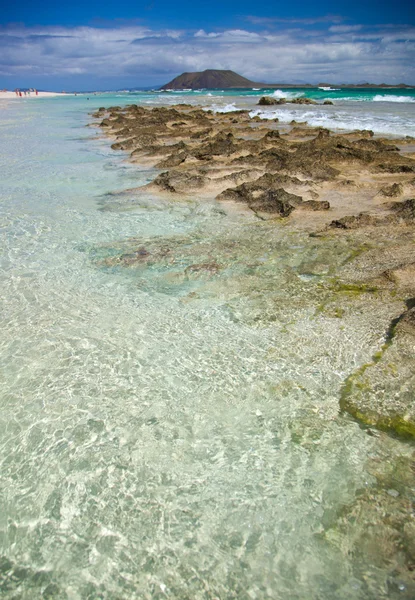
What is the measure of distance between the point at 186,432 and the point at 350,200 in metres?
6.82

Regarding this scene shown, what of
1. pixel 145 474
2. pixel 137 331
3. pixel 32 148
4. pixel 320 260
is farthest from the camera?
pixel 32 148

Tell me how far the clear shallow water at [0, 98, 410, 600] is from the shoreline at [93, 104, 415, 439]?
21cm

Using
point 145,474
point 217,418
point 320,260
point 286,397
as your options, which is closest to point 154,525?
point 145,474

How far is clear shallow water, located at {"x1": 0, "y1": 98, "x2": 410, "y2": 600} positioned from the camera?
198cm

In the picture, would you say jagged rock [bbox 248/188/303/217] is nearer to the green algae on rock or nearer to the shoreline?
the shoreline

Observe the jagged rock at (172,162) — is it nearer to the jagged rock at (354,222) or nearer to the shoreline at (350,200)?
the shoreline at (350,200)

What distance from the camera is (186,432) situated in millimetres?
2699

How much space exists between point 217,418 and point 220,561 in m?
0.93

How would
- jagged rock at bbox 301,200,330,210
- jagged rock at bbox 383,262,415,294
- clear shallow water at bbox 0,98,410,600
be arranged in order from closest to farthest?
1. clear shallow water at bbox 0,98,410,600
2. jagged rock at bbox 383,262,415,294
3. jagged rock at bbox 301,200,330,210

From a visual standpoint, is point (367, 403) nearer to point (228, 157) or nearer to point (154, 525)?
point (154, 525)

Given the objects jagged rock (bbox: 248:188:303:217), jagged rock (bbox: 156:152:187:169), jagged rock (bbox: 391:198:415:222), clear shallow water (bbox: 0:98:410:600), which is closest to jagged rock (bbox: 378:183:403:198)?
jagged rock (bbox: 391:198:415:222)

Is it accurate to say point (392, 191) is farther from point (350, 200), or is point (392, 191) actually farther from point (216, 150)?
point (216, 150)

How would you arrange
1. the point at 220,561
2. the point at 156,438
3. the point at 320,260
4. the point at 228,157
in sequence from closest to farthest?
the point at 220,561, the point at 156,438, the point at 320,260, the point at 228,157

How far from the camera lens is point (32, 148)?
15000 mm
